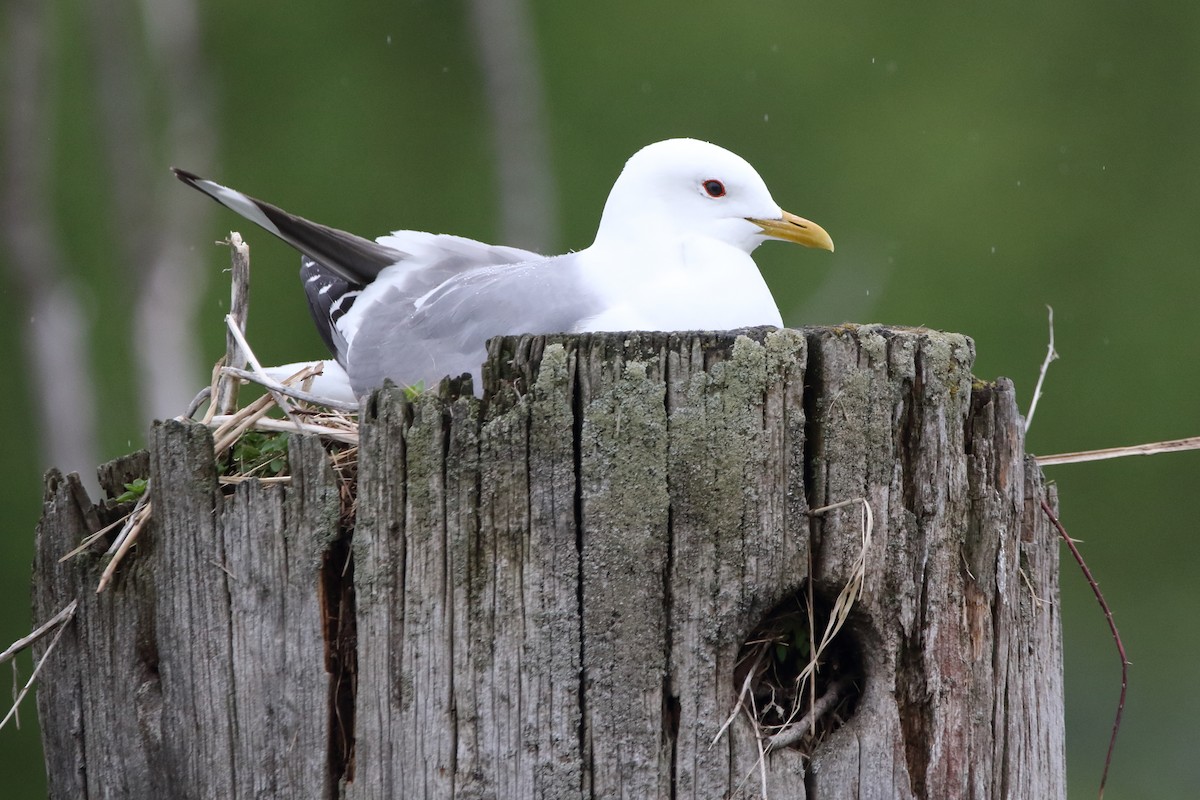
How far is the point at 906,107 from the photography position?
10.1m

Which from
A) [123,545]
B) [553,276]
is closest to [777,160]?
[553,276]

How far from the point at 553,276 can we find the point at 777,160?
23.4ft

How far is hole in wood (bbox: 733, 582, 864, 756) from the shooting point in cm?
202

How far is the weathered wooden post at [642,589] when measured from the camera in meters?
1.96

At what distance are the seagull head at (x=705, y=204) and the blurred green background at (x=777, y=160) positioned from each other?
5.38 m

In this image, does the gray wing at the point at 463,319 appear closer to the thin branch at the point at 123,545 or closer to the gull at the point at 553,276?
the gull at the point at 553,276

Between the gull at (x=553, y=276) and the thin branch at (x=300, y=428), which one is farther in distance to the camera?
the gull at (x=553, y=276)

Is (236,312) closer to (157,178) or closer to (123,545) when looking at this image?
(123,545)

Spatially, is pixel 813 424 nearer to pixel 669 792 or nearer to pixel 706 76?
pixel 669 792

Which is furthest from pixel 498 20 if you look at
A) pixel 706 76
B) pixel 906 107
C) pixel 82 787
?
pixel 82 787

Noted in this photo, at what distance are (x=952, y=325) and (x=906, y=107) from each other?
5.73ft

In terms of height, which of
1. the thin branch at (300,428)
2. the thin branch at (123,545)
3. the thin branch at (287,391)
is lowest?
the thin branch at (123,545)

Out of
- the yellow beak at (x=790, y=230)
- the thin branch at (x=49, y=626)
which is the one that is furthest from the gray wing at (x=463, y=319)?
the thin branch at (x=49, y=626)

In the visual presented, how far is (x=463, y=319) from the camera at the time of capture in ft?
9.90
